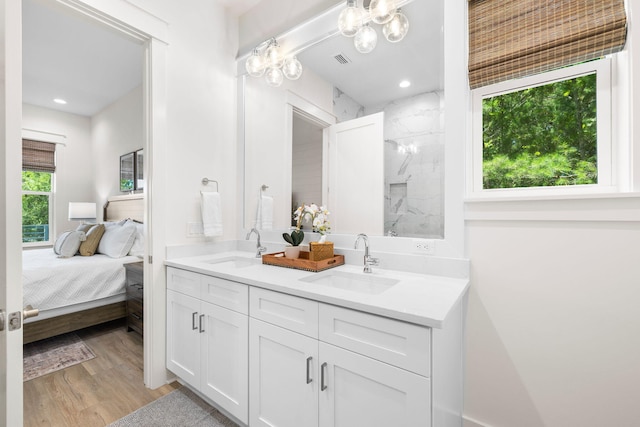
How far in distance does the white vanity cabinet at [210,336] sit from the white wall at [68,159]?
4314 mm

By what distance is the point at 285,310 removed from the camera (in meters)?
1.31

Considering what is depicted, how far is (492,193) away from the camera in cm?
144

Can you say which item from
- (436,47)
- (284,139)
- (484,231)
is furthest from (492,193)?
(284,139)

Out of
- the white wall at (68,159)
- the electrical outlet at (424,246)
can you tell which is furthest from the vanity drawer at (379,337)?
the white wall at (68,159)

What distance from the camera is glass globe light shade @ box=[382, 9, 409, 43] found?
5.16 ft

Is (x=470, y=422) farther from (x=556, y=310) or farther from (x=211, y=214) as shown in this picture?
(x=211, y=214)

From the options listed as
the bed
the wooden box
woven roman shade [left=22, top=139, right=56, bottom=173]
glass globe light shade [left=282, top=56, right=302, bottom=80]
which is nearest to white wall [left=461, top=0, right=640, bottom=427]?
the wooden box

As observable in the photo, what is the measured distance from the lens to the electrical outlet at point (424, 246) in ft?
5.00

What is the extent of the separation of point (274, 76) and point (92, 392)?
249 centimetres

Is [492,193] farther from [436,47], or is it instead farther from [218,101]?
[218,101]

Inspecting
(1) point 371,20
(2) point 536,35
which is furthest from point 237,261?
(2) point 536,35

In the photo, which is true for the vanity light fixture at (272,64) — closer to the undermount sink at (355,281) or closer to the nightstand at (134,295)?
the undermount sink at (355,281)

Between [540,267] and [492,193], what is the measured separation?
39cm

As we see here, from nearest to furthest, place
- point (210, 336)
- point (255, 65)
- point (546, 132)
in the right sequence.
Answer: point (546, 132), point (210, 336), point (255, 65)
